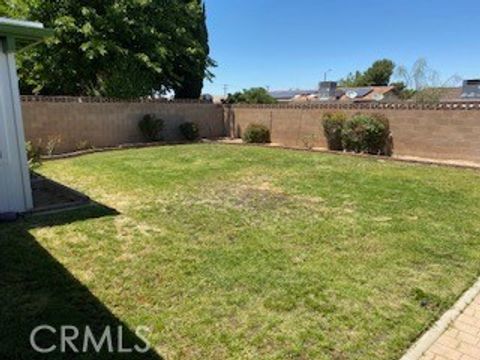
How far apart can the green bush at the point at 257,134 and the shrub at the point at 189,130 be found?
7.25 feet

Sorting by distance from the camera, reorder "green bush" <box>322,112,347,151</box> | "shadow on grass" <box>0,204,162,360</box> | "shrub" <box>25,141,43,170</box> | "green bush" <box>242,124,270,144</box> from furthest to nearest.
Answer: "green bush" <box>242,124,270,144</box>, "green bush" <box>322,112,347,151</box>, "shrub" <box>25,141,43,170</box>, "shadow on grass" <box>0,204,162,360</box>

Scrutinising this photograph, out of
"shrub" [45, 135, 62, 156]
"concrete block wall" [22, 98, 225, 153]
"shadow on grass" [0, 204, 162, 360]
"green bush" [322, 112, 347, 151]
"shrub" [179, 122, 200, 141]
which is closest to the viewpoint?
"shadow on grass" [0, 204, 162, 360]

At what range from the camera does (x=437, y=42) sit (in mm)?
34406

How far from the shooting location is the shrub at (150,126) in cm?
1587

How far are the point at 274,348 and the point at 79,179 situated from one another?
718 cm

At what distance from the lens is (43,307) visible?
349 cm

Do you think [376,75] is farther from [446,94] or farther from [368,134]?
[368,134]

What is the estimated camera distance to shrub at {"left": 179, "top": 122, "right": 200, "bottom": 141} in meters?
16.9

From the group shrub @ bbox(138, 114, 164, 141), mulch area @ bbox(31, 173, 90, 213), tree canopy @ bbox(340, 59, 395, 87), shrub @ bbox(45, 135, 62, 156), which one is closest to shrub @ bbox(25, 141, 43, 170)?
shrub @ bbox(45, 135, 62, 156)

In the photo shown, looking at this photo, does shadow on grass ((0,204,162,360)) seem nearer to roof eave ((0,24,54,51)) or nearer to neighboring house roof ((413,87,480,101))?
roof eave ((0,24,54,51))

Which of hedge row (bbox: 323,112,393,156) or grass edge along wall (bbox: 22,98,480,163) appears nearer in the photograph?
grass edge along wall (bbox: 22,98,480,163)

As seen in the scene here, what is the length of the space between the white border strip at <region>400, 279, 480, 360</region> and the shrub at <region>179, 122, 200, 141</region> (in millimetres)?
13894

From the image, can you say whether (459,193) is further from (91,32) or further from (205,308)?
(91,32)
